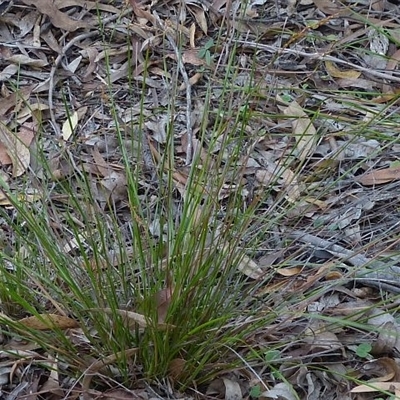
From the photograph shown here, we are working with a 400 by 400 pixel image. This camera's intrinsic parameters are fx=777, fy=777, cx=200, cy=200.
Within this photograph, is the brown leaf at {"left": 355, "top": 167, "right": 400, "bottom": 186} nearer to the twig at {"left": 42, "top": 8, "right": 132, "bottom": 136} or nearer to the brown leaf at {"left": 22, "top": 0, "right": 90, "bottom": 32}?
the twig at {"left": 42, "top": 8, "right": 132, "bottom": 136}

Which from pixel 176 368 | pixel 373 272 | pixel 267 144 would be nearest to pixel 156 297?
pixel 176 368

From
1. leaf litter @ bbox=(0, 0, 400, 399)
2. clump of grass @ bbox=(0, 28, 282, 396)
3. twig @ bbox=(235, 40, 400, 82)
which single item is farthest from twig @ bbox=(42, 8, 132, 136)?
clump of grass @ bbox=(0, 28, 282, 396)

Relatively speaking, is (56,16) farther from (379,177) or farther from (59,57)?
(379,177)

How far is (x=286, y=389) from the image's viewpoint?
1518 mm

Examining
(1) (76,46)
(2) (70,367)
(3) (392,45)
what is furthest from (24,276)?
(3) (392,45)

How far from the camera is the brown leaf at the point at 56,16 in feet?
7.75

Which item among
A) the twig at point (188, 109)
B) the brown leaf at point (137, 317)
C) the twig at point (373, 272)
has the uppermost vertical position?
the brown leaf at point (137, 317)

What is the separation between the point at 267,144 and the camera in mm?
2074

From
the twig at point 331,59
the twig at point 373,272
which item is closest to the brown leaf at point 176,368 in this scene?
the twig at point 373,272

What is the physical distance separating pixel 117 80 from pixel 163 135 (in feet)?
0.96

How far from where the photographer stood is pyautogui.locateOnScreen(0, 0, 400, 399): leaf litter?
153 cm

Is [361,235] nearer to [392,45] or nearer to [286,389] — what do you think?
[286,389]

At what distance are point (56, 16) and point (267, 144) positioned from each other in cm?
80

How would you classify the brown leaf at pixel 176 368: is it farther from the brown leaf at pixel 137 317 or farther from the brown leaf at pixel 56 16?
the brown leaf at pixel 56 16
